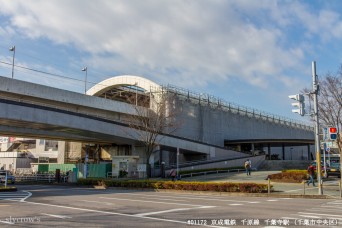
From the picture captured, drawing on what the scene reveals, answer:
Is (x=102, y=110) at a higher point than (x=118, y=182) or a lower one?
higher

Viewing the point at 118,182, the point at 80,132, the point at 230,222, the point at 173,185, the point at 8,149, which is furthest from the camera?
the point at 8,149

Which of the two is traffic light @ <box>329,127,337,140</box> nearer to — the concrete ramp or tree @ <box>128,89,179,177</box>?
tree @ <box>128,89,179,177</box>

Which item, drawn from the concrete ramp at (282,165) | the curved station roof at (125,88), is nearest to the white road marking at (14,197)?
the curved station roof at (125,88)

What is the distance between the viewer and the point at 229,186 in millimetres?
23297

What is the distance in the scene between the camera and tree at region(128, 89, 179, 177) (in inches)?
1485

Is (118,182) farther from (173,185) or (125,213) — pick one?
(125,213)

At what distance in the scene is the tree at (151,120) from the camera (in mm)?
37719

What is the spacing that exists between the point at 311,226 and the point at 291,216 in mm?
1995

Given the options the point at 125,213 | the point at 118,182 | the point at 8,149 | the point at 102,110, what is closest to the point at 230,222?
the point at 125,213

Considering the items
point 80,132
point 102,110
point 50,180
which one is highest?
point 102,110

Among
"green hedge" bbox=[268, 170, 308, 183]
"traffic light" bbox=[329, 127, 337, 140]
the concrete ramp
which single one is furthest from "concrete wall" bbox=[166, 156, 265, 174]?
"traffic light" bbox=[329, 127, 337, 140]

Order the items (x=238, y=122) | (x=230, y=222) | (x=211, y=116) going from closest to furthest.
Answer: (x=230, y=222), (x=211, y=116), (x=238, y=122)

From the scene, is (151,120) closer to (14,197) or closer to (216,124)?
(14,197)

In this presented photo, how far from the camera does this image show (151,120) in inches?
1609
